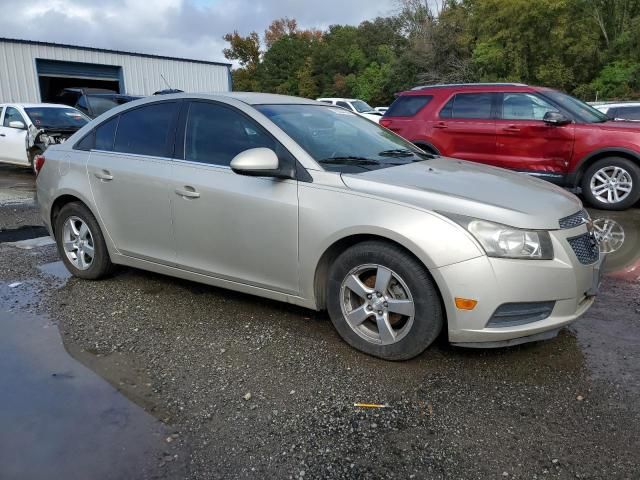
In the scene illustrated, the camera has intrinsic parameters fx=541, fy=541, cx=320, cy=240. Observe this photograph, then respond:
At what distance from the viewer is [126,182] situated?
4324 mm

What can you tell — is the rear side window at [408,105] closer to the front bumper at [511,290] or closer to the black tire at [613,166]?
the black tire at [613,166]

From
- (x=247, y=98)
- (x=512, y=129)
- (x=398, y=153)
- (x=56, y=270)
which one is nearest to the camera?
(x=247, y=98)

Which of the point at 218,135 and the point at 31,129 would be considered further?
the point at 31,129

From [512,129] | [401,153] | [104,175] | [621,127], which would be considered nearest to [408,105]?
[512,129]

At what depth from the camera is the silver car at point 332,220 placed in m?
3.02

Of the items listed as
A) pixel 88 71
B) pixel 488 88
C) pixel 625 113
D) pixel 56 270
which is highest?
pixel 88 71

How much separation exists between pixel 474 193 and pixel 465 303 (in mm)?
693

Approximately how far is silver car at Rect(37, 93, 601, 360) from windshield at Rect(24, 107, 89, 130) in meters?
7.94

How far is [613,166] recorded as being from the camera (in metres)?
7.70

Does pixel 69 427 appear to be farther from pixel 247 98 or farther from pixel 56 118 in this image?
pixel 56 118

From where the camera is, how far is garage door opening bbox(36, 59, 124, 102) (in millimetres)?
22906

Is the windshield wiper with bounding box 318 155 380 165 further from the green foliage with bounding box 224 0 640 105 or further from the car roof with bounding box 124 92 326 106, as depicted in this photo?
the green foliage with bounding box 224 0 640 105

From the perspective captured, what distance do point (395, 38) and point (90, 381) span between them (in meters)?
57.3

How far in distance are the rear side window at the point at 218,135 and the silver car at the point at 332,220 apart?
11 millimetres
